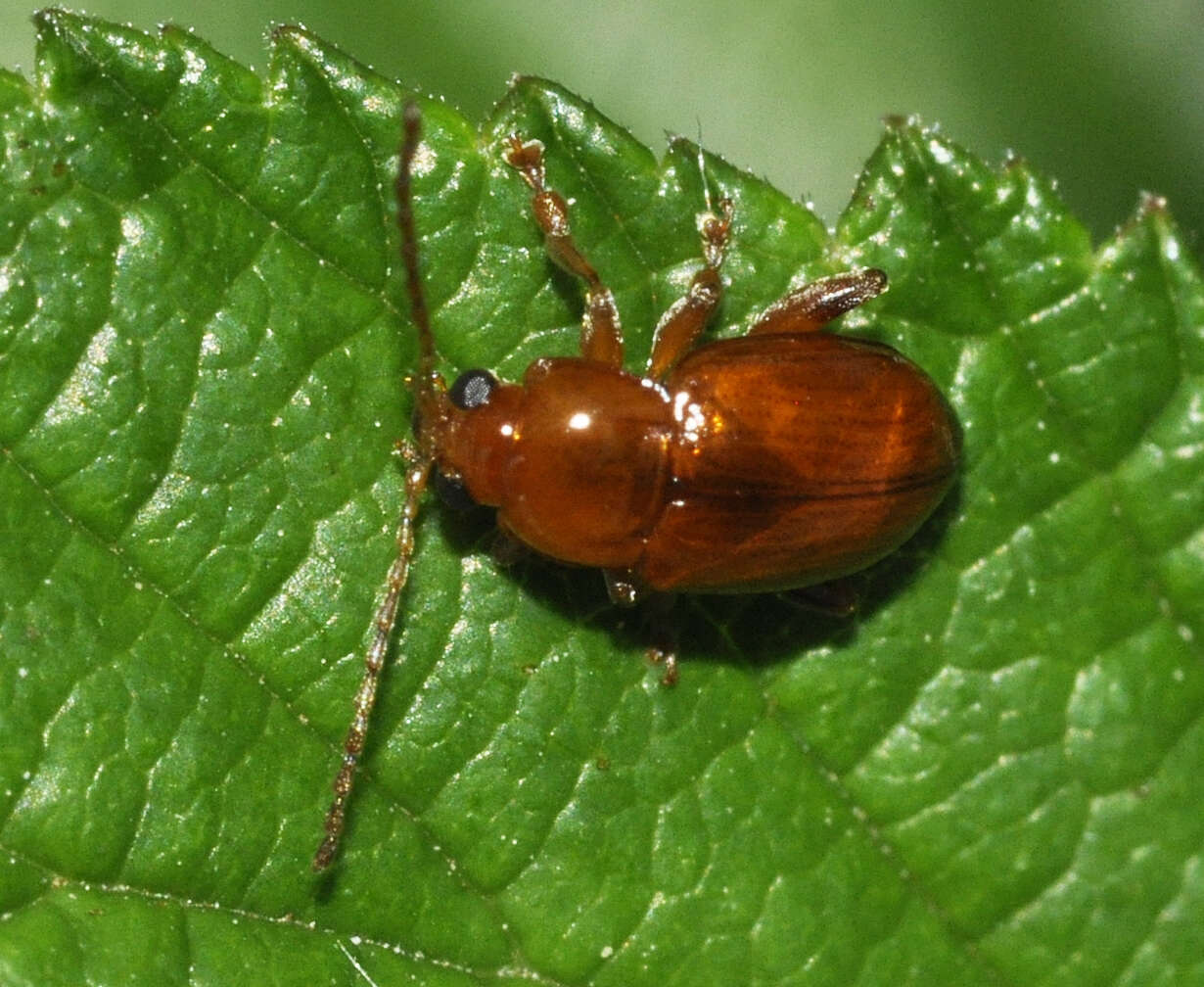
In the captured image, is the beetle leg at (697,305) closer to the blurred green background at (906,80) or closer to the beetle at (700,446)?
the beetle at (700,446)

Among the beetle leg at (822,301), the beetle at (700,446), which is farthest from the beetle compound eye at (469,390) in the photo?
the beetle leg at (822,301)

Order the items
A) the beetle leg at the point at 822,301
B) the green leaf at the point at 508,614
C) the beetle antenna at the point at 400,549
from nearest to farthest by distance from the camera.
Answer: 1. the green leaf at the point at 508,614
2. the beetle antenna at the point at 400,549
3. the beetle leg at the point at 822,301

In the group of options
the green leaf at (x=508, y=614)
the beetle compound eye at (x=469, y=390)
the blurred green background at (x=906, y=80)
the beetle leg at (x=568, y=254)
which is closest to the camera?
the green leaf at (x=508, y=614)

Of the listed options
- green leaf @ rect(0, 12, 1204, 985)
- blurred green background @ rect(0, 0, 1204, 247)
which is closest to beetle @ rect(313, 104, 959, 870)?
green leaf @ rect(0, 12, 1204, 985)

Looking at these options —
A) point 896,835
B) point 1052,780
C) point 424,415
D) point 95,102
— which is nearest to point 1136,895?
point 1052,780

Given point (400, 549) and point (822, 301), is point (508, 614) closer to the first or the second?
point (400, 549)

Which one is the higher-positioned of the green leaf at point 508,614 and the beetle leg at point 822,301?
the beetle leg at point 822,301

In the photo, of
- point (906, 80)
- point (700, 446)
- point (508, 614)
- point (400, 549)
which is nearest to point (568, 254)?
point (700, 446)
